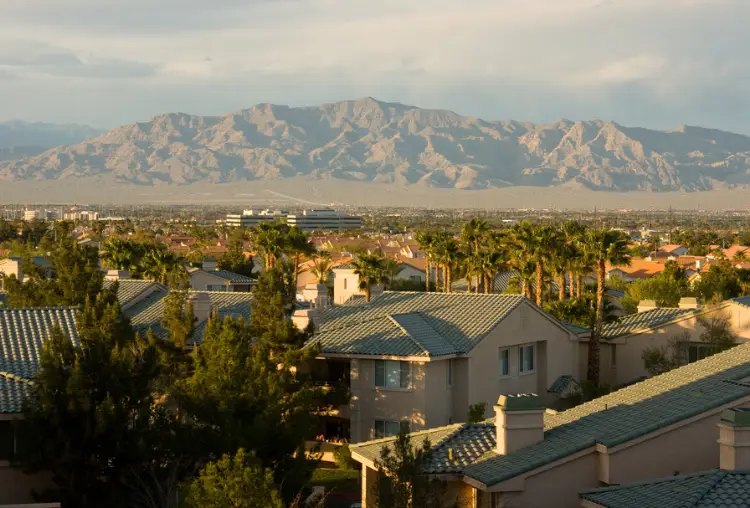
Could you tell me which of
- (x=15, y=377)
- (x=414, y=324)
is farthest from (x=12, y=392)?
(x=414, y=324)

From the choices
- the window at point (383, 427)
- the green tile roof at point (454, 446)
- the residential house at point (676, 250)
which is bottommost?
the residential house at point (676, 250)

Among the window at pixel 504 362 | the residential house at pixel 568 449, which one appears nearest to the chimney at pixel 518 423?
the residential house at pixel 568 449

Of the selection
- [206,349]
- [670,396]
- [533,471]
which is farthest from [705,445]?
[206,349]

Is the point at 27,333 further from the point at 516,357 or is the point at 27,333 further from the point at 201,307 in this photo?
the point at 516,357

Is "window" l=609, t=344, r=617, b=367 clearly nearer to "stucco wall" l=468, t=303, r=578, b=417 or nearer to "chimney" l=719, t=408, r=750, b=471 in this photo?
"stucco wall" l=468, t=303, r=578, b=417

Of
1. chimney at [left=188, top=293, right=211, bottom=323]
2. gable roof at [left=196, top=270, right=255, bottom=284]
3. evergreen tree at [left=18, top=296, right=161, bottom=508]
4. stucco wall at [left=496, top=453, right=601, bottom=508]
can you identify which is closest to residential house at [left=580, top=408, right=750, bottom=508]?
stucco wall at [left=496, top=453, right=601, bottom=508]

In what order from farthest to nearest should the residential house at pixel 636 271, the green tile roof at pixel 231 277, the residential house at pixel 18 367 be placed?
1. the residential house at pixel 636 271
2. the green tile roof at pixel 231 277
3. the residential house at pixel 18 367

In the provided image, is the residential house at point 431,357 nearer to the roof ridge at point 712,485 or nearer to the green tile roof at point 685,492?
the green tile roof at point 685,492
